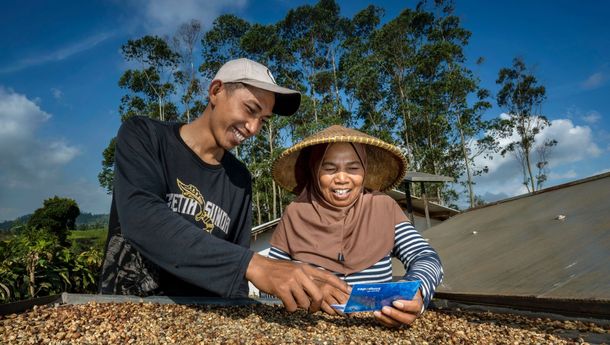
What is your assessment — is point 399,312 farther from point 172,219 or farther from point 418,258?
point 172,219

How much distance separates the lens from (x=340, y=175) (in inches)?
81.7

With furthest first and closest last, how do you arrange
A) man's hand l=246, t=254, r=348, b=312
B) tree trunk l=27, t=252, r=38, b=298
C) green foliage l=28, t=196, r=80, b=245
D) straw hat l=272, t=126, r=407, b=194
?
green foliage l=28, t=196, r=80, b=245 → tree trunk l=27, t=252, r=38, b=298 → straw hat l=272, t=126, r=407, b=194 → man's hand l=246, t=254, r=348, b=312

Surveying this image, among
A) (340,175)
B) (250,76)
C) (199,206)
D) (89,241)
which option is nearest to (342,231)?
(340,175)

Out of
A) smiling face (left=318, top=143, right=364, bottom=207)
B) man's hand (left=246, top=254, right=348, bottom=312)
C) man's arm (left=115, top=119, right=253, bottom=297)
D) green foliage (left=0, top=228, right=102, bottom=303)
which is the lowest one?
green foliage (left=0, top=228, right=102, bottom=303)

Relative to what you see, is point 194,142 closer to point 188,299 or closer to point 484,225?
point 188,299

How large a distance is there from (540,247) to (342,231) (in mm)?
2478

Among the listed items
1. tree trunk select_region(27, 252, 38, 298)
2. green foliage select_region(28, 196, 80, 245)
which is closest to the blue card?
tree trunk select_region(27, 252, 38, 298)

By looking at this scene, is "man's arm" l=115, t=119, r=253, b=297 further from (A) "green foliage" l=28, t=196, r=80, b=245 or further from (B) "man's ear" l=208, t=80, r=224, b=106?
(A) "green foliage" l=28, t=196, r=80, b=245

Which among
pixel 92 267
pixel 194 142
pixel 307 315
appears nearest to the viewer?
pixel 307 315

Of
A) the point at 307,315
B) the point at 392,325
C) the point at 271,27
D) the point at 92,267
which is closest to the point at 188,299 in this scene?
the point at 307,315

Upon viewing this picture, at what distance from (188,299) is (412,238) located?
114 cm

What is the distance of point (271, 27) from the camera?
26516 millimetres

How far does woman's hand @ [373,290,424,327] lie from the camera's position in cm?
144

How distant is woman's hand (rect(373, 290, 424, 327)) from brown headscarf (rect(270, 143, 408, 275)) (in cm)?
53
